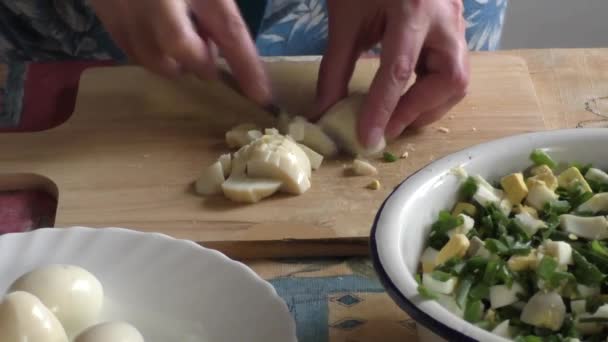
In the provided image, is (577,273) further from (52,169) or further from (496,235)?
(52,169)

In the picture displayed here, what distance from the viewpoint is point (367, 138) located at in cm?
117

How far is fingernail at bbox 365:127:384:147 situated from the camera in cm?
116

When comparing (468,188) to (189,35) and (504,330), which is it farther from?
(189,35)

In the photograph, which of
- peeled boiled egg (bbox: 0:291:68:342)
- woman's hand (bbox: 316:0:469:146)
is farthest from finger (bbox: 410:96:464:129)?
peeled boiled egg (bbox: 0:291:68:342)

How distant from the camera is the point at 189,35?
1178mm

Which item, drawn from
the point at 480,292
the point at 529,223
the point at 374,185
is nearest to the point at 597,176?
the point at 529,223

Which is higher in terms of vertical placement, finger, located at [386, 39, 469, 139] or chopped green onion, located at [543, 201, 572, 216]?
chopped green onion, located at [543, 201, 572, 216]

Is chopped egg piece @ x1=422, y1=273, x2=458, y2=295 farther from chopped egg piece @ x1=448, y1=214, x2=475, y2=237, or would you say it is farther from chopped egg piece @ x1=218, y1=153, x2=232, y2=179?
chopped egg piece @ x1=218, y1=153, x2=232, y2=179

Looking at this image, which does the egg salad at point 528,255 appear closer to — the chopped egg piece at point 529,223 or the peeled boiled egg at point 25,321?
the chopped egg piece at point 529,223

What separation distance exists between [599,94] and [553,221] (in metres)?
0.54

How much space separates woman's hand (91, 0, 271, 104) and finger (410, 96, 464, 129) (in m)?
0.21

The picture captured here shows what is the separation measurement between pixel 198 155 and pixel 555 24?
5.16 feet

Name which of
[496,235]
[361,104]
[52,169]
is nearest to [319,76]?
[361,104]

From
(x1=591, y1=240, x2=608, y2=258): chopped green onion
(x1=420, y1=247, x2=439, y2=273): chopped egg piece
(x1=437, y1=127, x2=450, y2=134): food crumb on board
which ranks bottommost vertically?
(x1=437, y1=127, x2=450, y2=134): food crumb on board
